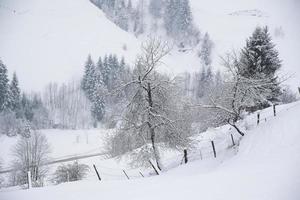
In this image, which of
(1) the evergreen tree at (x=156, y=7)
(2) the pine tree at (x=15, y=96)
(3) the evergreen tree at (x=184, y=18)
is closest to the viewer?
(2) the pine tree at (x=15, y=96)

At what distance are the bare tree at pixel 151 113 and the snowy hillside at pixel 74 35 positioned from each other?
147 ft

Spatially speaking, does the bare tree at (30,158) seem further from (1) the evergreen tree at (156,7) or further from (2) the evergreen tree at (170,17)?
(1) the evergreen tree at (156,7)

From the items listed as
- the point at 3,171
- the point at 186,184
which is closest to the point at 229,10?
the point at 3,171

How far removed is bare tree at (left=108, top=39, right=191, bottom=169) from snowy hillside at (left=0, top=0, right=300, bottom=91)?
44.9 meters

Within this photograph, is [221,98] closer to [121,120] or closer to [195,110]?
[195,110]

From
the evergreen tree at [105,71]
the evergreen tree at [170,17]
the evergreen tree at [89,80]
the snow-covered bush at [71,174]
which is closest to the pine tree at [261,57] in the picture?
the snow-covered bush at [71,174]

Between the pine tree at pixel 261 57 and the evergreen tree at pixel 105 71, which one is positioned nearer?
the pine tree at pixel 261 57

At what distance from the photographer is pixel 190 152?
60.5ft

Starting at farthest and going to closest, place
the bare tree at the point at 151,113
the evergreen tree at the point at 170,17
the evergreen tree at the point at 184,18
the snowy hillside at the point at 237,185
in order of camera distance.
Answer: the evergreen tree at the point at 170,17 < the evergreen tree at the point at 184,18 < the bare tree at the point at 151,113 < the snowy hillside at the point at 237,185

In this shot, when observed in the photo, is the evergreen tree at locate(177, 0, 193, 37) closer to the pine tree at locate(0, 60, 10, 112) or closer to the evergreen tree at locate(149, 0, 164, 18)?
the evergreen tree at locate(149, 0, 164, 18)

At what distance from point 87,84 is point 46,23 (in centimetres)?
4916

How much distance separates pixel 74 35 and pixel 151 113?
89207 mm

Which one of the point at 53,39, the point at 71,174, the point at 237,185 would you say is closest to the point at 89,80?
the point at 53,39

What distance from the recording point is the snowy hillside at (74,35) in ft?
243
